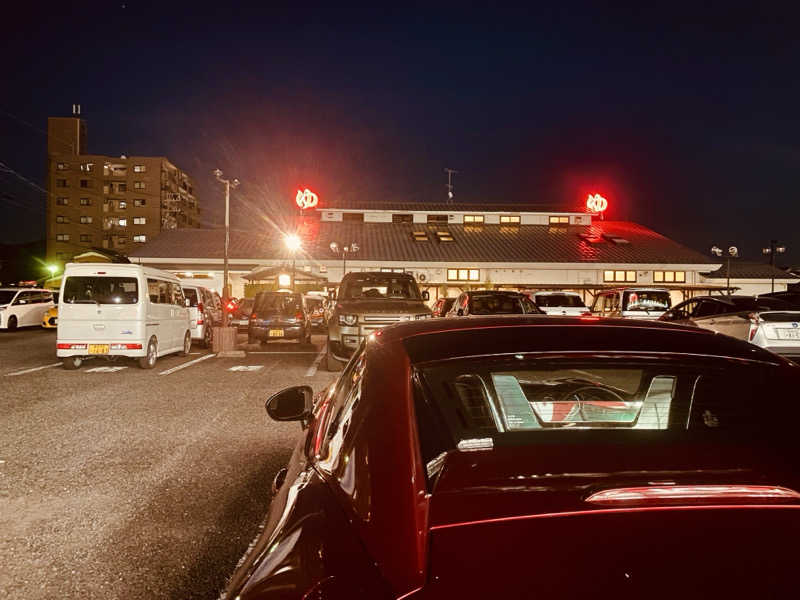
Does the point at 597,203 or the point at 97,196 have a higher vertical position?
the point at 97,196

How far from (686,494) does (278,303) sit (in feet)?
56.4

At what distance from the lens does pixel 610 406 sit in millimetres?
2768

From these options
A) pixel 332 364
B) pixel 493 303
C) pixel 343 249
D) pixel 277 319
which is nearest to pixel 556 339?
pixel 332 364

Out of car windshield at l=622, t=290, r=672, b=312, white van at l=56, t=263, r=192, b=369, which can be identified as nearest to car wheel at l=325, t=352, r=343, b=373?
white van at l=56, t=263, r=192, b=369

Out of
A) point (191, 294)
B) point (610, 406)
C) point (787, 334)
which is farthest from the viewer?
point (191, 294)

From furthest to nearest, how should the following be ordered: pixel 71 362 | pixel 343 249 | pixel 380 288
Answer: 1. pixel 343 249
2. pixel 380 288
3. pixel 71 362

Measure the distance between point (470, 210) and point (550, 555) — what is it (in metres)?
40.9

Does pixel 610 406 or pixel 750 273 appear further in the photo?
pixel 750 273

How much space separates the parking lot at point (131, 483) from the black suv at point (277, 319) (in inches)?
279

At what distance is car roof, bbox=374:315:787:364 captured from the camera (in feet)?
5.97

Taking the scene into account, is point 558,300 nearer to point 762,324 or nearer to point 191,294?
point 762,324

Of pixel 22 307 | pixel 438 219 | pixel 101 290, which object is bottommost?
pixel 22 307

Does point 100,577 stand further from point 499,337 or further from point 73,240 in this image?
point 73,240

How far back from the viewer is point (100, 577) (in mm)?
3031
